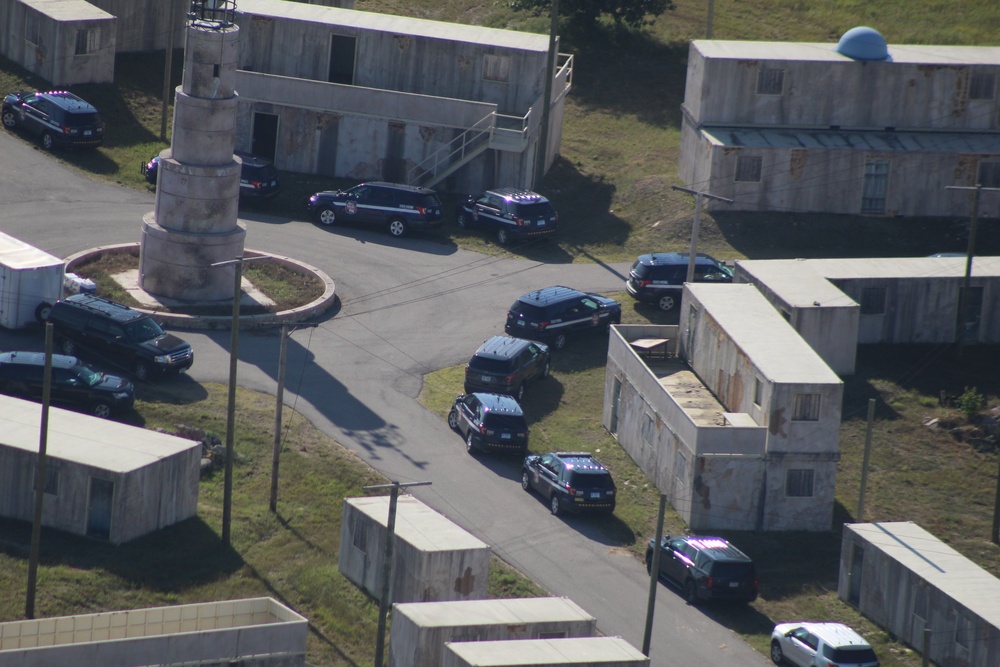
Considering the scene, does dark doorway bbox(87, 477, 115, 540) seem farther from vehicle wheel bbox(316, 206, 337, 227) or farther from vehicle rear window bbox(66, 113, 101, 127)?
vehicle rear window bbox(66, 113, 101, 127)

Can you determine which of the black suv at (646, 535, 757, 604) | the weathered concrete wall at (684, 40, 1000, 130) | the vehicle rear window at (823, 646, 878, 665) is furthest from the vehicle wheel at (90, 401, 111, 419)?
the weathered concrete wall at (684, 40, 1000, 130)

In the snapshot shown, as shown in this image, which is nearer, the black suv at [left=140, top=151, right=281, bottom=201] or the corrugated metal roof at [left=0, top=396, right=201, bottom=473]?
the corrugated metal roof at [left=0, top=396, right=201, bottom=473]

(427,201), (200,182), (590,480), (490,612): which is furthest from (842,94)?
(490,612)

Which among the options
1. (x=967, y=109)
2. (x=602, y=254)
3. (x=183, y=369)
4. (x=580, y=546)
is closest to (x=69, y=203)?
(x=183, y=369)

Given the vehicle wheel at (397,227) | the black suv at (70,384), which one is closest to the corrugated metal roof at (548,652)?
the black suv at (70,384)

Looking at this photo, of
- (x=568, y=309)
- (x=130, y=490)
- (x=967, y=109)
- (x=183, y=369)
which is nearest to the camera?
(x=130, y=490)

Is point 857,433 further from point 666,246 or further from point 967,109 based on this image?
point 967,109

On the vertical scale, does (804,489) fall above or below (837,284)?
below

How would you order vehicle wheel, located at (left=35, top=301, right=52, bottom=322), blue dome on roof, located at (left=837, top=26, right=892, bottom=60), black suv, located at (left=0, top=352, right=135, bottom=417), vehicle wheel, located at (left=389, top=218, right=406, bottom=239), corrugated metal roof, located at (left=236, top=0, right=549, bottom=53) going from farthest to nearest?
corrugated metal roof, located at (left=236, top=0, right=549, bottom=53) → blue dome on roof, located at (left=837, top=26, right=892, bottom=60) → vehicle wheel, located at (left=389, top=218, right=406, bottom=239) → vehicle wheel, located at (left=35, top=301, right=52, bottom=322) → black suv, located at (left=0, top=352, right=135, bottom=417)

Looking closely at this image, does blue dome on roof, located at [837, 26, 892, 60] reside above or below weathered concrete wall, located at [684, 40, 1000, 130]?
above
